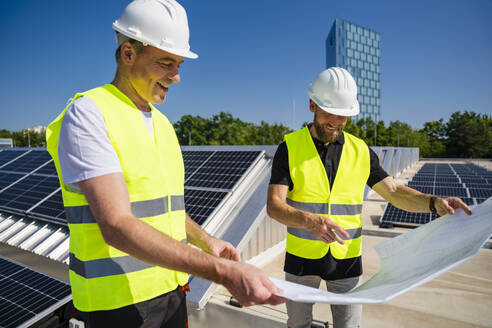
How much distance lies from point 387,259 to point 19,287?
3724 millimetres

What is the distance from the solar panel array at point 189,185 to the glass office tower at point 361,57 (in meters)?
111

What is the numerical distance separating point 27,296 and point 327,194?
10.4 feet

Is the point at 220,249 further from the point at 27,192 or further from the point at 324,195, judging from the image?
the point at 27,192

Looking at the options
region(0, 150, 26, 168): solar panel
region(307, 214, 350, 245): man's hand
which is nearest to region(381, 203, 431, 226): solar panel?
region(307, 214, 350, 245): man's hand

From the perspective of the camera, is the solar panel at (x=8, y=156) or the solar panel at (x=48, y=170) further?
the solar panel at (x=8, y=156)

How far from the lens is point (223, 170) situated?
656 cm

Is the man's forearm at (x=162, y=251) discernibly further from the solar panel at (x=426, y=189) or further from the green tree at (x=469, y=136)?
the green tree at (x=469, y=136)

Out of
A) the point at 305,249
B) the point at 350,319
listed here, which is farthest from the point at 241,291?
the point at 350,319

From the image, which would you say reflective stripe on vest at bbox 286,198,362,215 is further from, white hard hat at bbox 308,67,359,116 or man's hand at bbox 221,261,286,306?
man's hand at bbox 221,261,286,306

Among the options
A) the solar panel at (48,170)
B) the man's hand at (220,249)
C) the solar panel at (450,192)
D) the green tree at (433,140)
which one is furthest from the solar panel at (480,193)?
the green tree at (433,140)

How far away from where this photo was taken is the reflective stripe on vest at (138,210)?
1.37 meters

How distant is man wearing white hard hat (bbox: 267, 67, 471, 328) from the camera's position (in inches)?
101

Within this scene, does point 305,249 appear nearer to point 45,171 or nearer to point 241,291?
point 241,291

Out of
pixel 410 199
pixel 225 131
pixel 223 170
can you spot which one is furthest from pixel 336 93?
pixel 225 131
